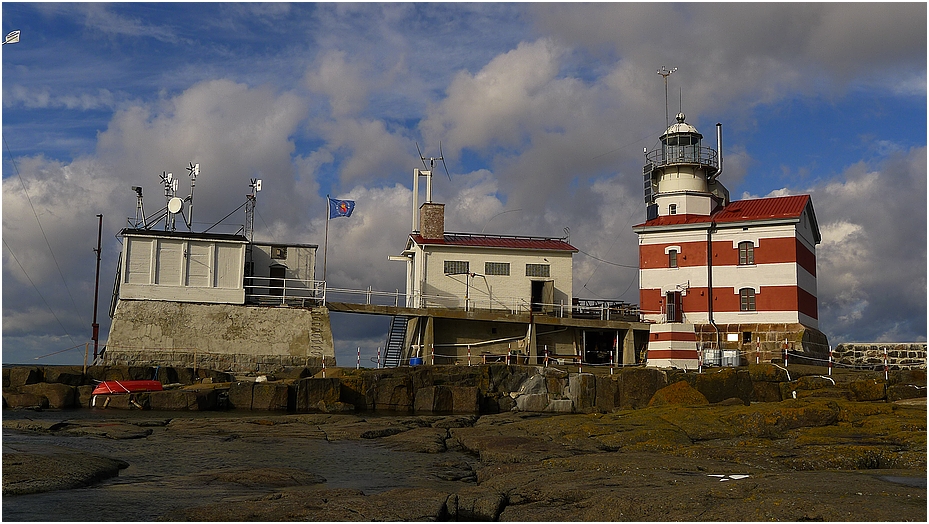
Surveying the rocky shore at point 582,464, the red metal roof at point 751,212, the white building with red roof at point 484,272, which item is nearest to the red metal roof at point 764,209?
the red metal roof at point 751,212

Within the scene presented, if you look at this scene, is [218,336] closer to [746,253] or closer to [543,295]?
[543,295]

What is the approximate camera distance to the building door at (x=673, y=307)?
A: 38.1 metres

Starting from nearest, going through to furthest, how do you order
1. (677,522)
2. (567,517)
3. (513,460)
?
1. (677,522)
2. (567,517)
3. (513,460)

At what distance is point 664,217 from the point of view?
3994 centimetres

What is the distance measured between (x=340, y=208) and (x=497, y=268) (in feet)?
27.5

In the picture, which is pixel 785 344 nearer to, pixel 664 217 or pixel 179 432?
pixel 664 217

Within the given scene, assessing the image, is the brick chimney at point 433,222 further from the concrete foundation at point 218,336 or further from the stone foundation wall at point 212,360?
the stone foundation wall at point 212,360

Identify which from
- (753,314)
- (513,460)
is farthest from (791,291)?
(513,460)

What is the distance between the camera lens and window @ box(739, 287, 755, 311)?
36969 millimetres

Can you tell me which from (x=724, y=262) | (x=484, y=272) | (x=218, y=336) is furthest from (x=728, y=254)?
(x=218, y=336)

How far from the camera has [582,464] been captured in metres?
12.0

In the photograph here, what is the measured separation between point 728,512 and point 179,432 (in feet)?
47.3

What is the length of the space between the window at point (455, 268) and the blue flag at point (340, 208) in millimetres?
5489

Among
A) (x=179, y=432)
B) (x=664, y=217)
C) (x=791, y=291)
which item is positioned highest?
(x=664, y=217)
